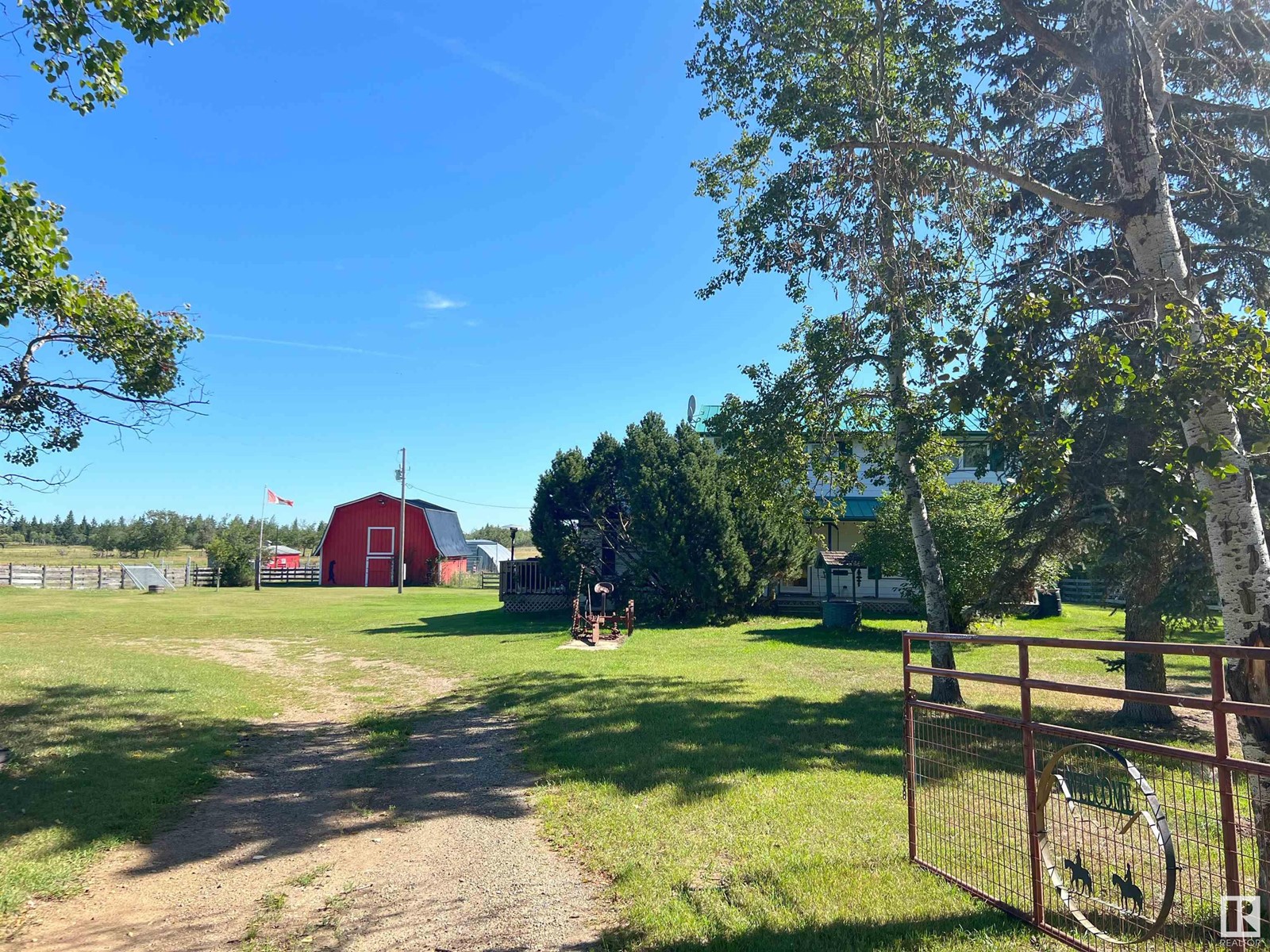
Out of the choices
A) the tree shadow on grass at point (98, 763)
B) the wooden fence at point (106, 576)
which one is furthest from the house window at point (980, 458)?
the wooden fence at point (106, 576)

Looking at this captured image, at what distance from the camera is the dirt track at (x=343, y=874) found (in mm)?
3941

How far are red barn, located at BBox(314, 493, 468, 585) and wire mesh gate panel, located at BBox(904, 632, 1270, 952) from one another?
47.4 metres

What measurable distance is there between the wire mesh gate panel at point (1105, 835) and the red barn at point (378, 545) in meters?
47.4

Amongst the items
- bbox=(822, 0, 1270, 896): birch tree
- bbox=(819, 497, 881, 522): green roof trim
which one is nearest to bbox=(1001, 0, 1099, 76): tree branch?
bbox=(822, 0, 1270, 896): birch tree

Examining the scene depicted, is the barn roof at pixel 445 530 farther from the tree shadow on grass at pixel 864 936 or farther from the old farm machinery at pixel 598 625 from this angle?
the tree shadow on grass at pixel 864 936

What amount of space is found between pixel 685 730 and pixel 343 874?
4752 mm

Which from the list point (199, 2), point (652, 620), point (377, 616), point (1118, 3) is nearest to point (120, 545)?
point (377, 616)

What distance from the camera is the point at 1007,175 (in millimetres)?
5668

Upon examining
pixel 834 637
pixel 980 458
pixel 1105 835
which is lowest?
pixel 834 637

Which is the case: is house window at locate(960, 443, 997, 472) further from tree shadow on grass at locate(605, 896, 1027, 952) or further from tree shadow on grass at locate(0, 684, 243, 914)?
tree shadow on grass at locate(0, 684, 243, 914)

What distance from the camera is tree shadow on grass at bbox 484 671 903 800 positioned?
7148 mm

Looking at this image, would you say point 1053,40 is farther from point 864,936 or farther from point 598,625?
point 598,625

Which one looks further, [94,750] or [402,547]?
[402,547]

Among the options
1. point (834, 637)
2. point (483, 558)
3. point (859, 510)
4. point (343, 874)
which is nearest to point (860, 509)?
point (859, 510)
